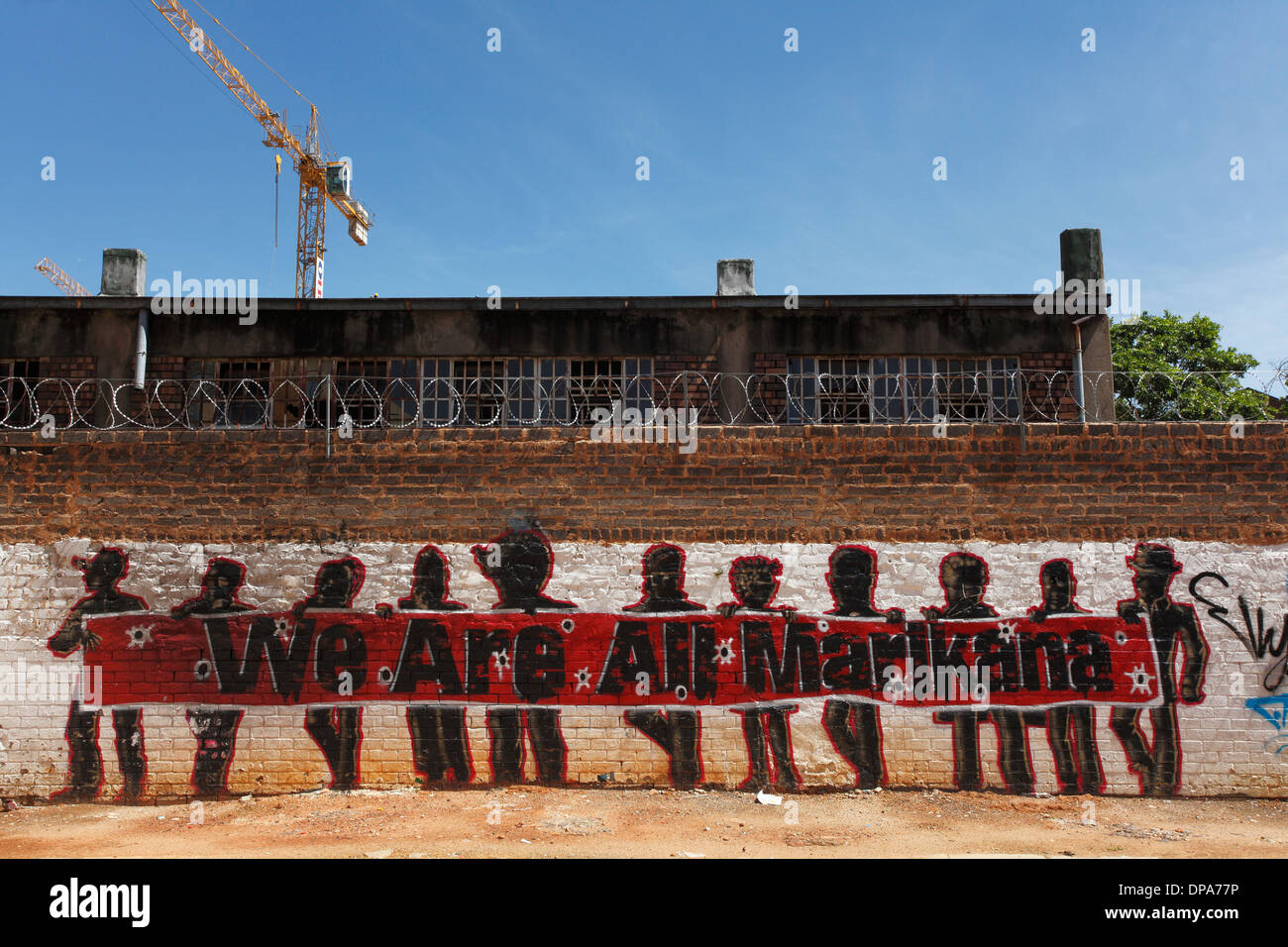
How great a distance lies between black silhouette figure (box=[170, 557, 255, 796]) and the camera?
852cm

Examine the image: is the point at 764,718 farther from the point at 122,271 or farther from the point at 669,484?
the point at 122,271

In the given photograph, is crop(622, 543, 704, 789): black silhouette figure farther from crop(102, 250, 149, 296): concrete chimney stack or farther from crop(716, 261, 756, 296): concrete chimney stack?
crop(102, 250, 149, 296): concrete chimney stack

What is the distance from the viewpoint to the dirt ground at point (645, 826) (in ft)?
23.1

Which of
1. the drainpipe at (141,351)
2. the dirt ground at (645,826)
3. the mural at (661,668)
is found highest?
the drainpipe at (141,351)

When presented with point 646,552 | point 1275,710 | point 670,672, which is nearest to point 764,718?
point 670,672

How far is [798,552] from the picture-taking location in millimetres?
8766

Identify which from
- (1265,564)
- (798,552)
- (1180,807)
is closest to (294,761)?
(798,552)

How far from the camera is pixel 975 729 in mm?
8469

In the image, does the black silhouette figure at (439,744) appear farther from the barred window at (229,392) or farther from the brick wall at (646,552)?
the barred window at (229,392)

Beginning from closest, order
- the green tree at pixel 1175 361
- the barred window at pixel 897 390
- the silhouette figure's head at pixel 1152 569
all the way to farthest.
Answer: the silhouette figure's head at pixel 1152 569 < the barred window at pixel 897 390 < the green tree at pixel 1175 361

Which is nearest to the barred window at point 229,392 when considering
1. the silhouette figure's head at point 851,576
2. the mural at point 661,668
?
the mural at point 661,668

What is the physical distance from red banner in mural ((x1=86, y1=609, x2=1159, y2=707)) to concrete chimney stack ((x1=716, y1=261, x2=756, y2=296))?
6676 mm

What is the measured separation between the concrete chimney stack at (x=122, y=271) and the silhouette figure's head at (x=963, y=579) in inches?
517

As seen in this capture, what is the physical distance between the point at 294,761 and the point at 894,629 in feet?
21.3
